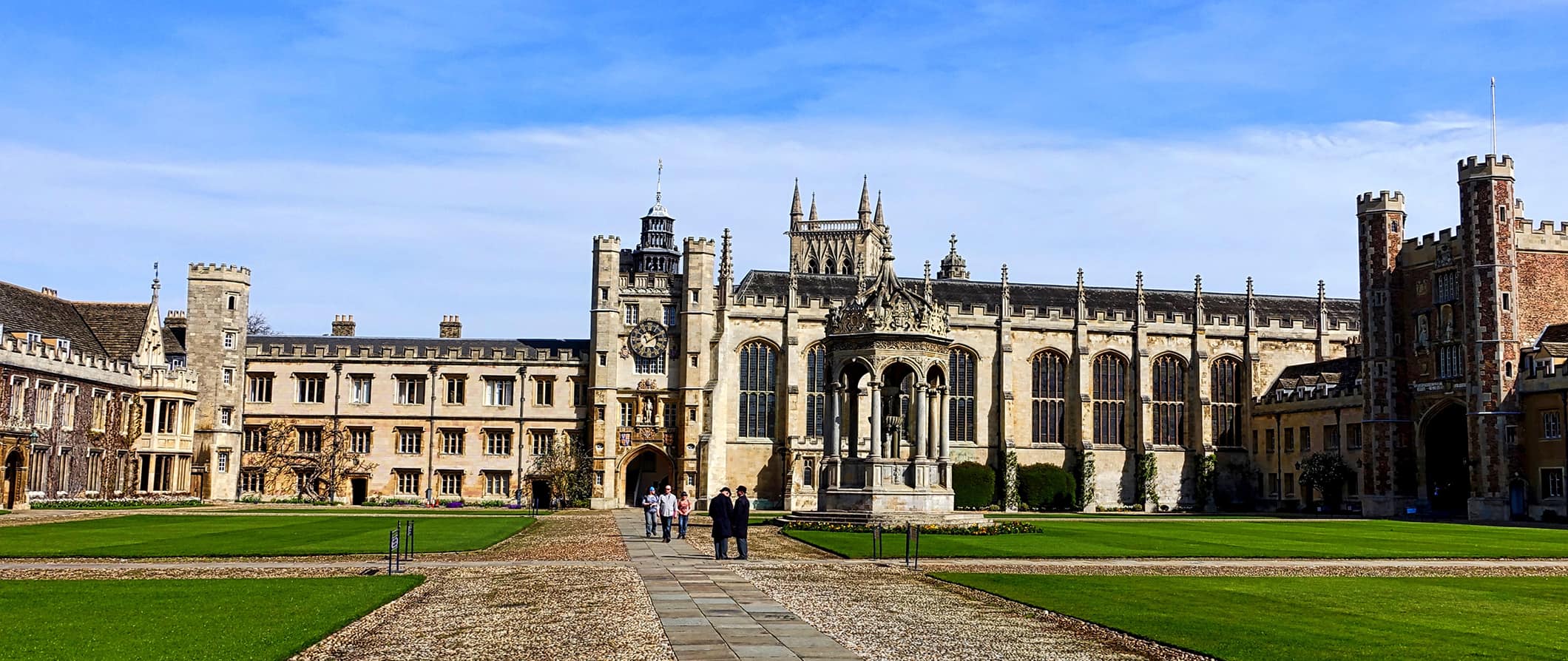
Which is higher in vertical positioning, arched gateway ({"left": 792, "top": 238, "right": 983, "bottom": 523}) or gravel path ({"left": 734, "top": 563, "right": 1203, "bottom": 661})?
arched gateway ({"left": 792, "top": 238, "right": 983, "bottom": 523})

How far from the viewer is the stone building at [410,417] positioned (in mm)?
67500

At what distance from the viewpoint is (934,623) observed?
16.4 metres

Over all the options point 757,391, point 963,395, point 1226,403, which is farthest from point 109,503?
point 1226,403

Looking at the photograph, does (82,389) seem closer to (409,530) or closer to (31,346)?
(31,346)

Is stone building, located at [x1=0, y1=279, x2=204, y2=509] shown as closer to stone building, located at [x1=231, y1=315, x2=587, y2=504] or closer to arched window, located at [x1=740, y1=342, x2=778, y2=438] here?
stone building, located at [x1=231, y1=315, x2=587, y2=504]

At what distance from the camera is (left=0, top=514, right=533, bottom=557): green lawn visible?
2728 cm

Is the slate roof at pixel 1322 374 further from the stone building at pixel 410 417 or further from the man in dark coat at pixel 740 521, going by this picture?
the man in dark coat at pixel 740 521

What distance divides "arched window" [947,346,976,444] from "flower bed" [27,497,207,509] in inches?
1373

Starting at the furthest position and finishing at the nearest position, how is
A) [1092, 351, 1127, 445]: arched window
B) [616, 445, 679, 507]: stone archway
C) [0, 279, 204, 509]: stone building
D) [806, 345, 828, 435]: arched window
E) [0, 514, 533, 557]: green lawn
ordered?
[1092, 351, 1127, 445]: arched window
[806, 345, 828, 435]: arched window
[616, 445, 679, 507]: stone archway
[0, 279, 204, 509]: stone building
[0, 514, 533, 557]: green lawn

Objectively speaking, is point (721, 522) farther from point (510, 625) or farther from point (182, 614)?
point (182, 614)

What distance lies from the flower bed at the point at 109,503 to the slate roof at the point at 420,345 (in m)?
9.38

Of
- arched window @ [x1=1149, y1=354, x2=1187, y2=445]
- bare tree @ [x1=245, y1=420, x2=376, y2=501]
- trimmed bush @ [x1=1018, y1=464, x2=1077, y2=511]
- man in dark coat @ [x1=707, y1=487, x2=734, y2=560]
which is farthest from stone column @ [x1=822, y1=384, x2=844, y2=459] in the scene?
arched window @ [x1=1149, y1=354, x2=1187, y2=445]

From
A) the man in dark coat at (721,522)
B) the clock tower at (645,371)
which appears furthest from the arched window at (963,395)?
the man in dark coat at (721,522)

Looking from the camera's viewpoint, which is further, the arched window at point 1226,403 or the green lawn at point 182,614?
the arched window at point 1226,403
